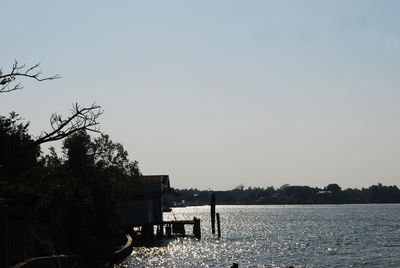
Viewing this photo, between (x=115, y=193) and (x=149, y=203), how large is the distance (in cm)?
1623

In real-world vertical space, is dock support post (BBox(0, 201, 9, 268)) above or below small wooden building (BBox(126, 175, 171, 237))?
below

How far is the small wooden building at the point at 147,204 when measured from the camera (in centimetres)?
6669

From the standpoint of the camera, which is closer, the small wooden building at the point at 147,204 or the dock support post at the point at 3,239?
the dock support post at the point at 3,239

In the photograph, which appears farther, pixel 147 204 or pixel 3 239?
pixel 147 204

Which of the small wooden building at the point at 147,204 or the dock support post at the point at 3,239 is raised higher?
the small wooden building at the point at 147,204

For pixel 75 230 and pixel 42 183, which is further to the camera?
pixel 75 230

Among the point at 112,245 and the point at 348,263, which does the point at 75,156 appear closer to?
the point at 112,245

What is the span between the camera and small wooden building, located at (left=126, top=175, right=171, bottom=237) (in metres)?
66.7

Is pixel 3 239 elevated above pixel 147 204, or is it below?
below

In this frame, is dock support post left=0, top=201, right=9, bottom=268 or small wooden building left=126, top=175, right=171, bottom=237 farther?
small wooden building left=126, top=175, right=171, bottom=237

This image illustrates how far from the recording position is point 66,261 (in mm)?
29734

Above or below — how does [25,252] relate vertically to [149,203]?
below

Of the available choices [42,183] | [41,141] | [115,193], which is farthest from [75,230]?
[41,141]

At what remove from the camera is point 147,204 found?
6825cm
